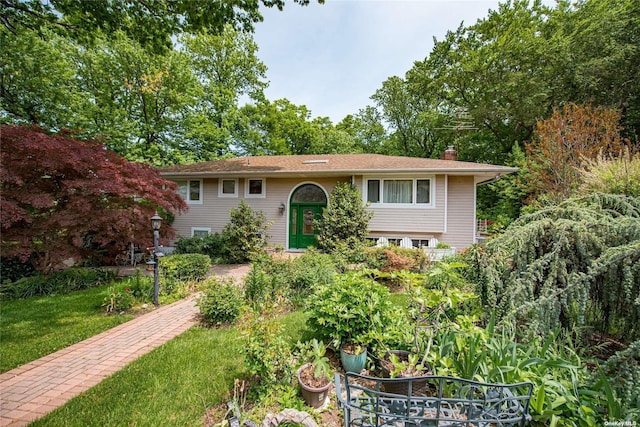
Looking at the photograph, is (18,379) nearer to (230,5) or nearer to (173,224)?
(230,5)

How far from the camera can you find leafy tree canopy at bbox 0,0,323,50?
6332 millimetres

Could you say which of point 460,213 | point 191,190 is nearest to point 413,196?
point 460,213

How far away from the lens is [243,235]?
9.80m

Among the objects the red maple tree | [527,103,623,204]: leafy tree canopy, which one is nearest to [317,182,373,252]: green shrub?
the red maple tree

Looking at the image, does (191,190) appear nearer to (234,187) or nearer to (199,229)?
(199,229)

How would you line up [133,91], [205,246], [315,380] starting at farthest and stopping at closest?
[133,91] → [205,246] → [315,380]

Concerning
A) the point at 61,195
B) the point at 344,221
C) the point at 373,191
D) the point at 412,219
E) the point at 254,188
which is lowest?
the point at 344,221

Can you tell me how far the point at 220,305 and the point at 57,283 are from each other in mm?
5151

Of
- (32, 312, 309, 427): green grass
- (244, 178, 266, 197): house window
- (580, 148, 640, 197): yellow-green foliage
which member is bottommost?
(32, 312, 309, 427): green grass

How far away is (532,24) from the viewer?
17.3 metres

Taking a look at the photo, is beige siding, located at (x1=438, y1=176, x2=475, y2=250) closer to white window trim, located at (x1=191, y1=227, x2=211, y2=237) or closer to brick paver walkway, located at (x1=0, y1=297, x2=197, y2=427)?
brick paver walkway, located at (x1=0, y1=297, x2=197, y2=427)

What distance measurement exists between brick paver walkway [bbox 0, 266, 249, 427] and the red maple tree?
305 centimetres

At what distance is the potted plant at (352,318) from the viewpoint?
3.11 metres

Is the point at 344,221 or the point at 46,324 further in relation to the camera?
the point at 344,221
